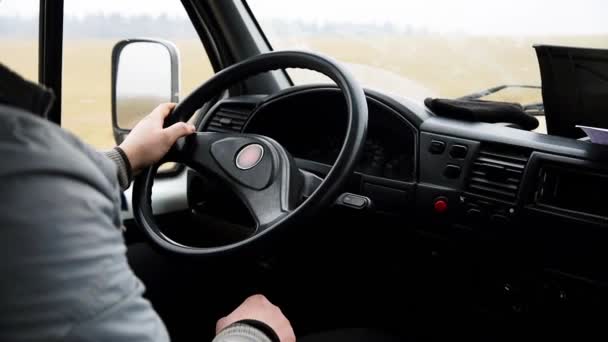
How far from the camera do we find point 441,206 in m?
2.18

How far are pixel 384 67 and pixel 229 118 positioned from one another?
610mm

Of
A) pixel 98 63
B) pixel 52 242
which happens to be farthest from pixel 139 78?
pixel 52 242

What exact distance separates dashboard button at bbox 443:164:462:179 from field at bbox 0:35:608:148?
0.38 meters

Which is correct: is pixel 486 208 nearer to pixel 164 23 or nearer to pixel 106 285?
pixel 106 285

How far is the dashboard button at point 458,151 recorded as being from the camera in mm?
2135

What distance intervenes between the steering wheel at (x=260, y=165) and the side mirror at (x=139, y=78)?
2.28 ft

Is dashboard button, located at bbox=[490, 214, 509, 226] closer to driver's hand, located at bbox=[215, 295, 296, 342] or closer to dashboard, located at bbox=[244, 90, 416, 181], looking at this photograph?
dashboard, located at bbox=[244, 90, 416, 181]

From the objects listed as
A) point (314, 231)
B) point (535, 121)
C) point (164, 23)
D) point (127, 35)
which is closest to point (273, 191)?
point (314, 231)

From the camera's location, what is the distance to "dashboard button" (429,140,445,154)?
217cm

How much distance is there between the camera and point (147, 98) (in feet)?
9.39

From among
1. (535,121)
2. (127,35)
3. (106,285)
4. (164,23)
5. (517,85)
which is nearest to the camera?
(106,285)

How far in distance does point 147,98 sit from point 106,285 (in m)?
2.09

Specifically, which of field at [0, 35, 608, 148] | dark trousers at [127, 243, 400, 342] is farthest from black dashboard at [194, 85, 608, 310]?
dark trousers at [127, 243, 400, 342]

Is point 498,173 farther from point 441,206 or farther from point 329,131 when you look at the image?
point 329,131
